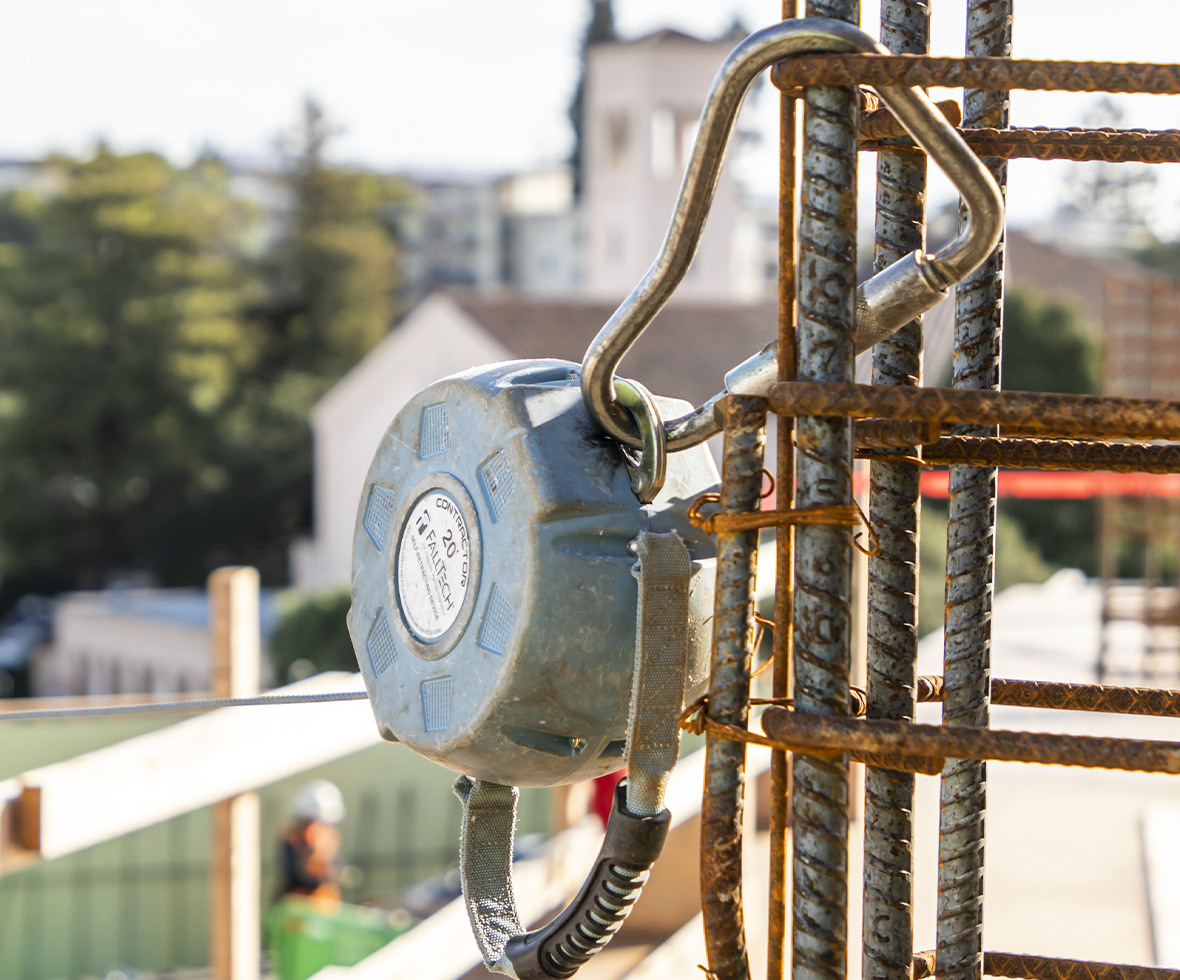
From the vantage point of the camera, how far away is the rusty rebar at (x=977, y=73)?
3.25 ft

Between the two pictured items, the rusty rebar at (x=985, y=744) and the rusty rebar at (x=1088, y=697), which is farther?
the rusty rebar at (x=1088, y=697)

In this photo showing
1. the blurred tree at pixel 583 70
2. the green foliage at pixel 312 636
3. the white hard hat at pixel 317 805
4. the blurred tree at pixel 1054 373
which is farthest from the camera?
the blurred tree at pixel 583 70

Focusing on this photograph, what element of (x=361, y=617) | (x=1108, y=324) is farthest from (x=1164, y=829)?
(x=1108, y=324)

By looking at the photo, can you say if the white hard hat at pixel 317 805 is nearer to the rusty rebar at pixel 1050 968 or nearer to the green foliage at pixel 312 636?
the rusty rebar at pixel 1050 968

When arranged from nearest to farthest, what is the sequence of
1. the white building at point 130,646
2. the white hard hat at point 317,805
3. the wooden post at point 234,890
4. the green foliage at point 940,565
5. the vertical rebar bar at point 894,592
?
the vertical rebar bar at point 894,592
the wooden post at point 234,890
the white hard hat at point 317,805
the green foliage at point 940,565
the white building at point 130,646

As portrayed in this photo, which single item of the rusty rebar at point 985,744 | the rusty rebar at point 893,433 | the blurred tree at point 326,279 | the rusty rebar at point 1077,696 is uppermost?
the blurred tree at point 326,279

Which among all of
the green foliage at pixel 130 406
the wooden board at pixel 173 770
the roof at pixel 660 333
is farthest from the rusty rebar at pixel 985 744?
the green foliage at pixel 130 406

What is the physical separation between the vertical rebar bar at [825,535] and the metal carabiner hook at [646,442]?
0.43ft

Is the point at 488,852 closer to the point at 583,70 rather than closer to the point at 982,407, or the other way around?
the point at 982,407

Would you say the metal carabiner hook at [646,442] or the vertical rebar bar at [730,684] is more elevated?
the metal carabiner hook at [646,442]

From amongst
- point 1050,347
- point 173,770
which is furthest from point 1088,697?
point 1050,347

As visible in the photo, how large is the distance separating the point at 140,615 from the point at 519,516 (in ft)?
84.8

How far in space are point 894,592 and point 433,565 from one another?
0.40m

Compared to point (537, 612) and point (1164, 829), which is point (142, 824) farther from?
point (1164, 829)
